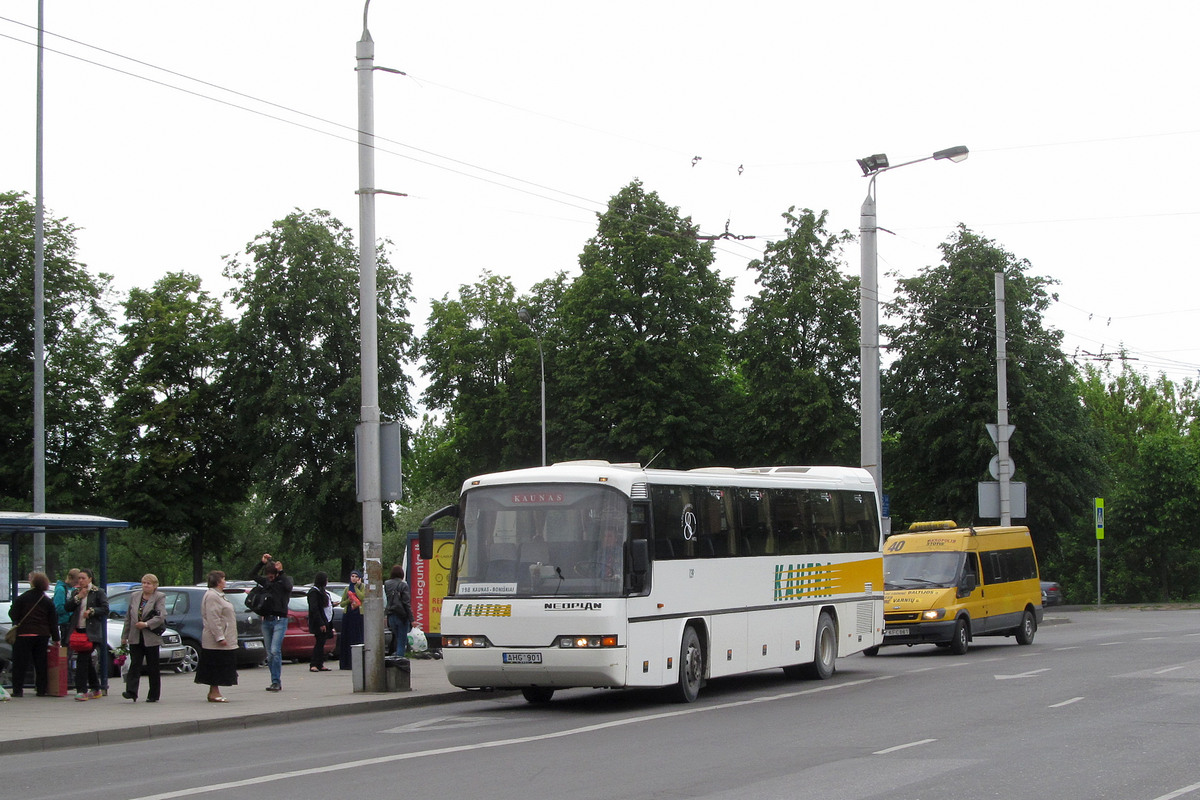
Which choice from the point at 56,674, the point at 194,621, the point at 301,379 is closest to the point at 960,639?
the point at 194,621

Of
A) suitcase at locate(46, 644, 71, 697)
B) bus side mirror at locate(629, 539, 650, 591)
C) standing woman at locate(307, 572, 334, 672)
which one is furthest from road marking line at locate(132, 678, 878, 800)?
standing woman at locate(307, 572, 334, 672)

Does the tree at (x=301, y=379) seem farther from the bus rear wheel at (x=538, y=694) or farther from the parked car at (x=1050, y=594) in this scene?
the bus rear wheel at (x=538, y=694)

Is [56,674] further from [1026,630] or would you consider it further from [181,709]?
[1026,630]

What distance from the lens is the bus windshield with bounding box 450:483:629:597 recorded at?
53.6 feet

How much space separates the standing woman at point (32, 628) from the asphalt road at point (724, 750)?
4.70m

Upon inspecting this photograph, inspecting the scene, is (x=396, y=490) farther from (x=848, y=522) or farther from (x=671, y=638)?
(x=848, y=522)

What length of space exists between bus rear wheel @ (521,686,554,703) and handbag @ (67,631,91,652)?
5.90m

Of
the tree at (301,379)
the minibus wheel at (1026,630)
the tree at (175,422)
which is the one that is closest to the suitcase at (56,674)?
the minibus wheel at (1026,630)

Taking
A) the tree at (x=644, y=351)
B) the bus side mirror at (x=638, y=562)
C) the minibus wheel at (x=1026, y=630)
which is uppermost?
the tree at (x=644, y=351)

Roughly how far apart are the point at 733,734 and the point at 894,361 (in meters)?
40.6

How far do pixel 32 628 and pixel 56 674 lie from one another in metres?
0.90

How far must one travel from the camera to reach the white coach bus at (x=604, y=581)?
16156 millimetres

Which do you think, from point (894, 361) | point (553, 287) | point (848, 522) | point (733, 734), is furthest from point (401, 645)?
point (553, 287)

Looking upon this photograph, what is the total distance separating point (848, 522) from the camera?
74.4 feet
